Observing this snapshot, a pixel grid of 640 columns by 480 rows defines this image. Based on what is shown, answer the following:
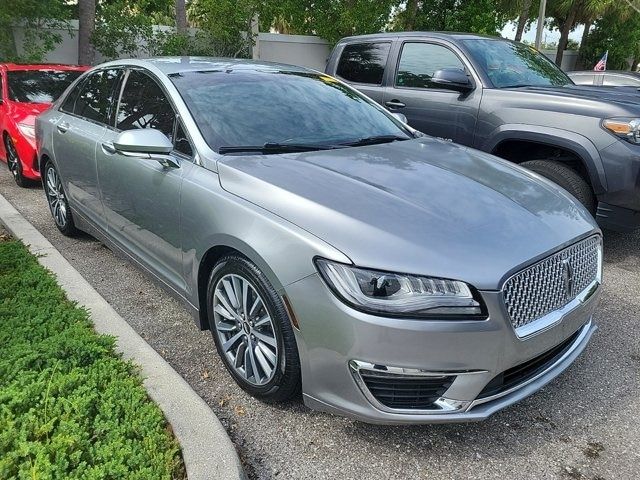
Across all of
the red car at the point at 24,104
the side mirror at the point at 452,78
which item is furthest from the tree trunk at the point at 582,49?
the red car at the point at 24,104

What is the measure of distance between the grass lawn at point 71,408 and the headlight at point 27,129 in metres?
4.08

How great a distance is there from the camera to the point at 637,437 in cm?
248

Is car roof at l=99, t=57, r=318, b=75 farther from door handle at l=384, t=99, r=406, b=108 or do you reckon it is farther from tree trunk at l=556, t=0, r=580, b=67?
tree trunk at l=556, t=0, r=580, b=67

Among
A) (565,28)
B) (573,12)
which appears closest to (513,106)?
(573,12)

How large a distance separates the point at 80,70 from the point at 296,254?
23.9 feet

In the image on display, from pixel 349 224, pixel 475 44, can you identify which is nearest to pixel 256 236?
pixel 349 224

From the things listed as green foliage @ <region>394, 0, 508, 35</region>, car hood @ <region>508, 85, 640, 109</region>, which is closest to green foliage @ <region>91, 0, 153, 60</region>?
green foliage @ <region>394, 0, 508, 35</region>

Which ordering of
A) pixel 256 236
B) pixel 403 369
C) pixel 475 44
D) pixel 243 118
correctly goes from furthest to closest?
pixel 475 44
pixel 243 118
pixel 256 236
pixel 403 369

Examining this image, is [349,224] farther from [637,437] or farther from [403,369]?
[637,437]

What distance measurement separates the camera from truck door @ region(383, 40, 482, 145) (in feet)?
17.3

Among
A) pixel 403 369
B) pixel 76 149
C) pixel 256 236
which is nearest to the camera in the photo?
pixel 403 369

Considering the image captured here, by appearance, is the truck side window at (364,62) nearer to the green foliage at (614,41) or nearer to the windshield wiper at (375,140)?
the windshield wiper at (375,140)

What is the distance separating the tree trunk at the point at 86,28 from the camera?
522 inches

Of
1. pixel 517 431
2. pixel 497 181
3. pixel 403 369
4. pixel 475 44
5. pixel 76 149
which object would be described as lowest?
pixel 517 431
